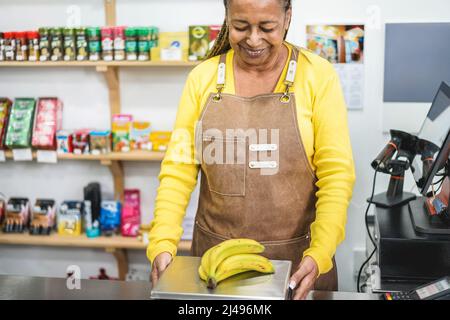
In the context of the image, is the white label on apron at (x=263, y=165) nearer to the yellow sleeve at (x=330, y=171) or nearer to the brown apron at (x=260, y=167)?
the brown apron at (x=260, y=167)

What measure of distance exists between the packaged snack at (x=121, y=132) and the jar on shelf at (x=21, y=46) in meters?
0.65

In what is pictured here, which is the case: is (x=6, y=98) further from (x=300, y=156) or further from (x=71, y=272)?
(x=300, y=156)

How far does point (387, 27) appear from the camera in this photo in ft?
11.4

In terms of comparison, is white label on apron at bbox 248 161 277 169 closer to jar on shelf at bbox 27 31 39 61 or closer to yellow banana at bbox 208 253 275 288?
yellow banana at bbox 208 253 275 288

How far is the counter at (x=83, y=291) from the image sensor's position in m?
1.65

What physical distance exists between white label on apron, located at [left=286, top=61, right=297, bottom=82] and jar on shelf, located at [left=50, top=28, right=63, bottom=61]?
2.05 meters

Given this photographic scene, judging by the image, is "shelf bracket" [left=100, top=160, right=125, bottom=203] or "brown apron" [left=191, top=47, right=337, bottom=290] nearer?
"brown apron" [left=191, top=47, right=337, bottom=290]

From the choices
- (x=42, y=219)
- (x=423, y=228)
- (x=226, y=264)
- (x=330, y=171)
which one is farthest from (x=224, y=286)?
(x=42, y=219)

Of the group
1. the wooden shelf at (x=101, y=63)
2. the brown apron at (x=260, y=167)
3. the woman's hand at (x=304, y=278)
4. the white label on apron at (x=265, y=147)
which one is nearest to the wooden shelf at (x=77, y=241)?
the wooden shelf at (x=101, y=63)

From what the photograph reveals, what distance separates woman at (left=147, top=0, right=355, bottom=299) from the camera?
1.93 metres

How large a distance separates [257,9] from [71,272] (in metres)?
2.81

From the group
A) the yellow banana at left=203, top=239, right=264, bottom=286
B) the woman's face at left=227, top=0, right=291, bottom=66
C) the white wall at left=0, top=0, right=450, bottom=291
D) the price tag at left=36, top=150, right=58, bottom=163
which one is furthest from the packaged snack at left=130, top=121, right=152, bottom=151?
the yellow banana at left=203, top=239, right=264, bottom=286

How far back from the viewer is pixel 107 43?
362 centimetres
